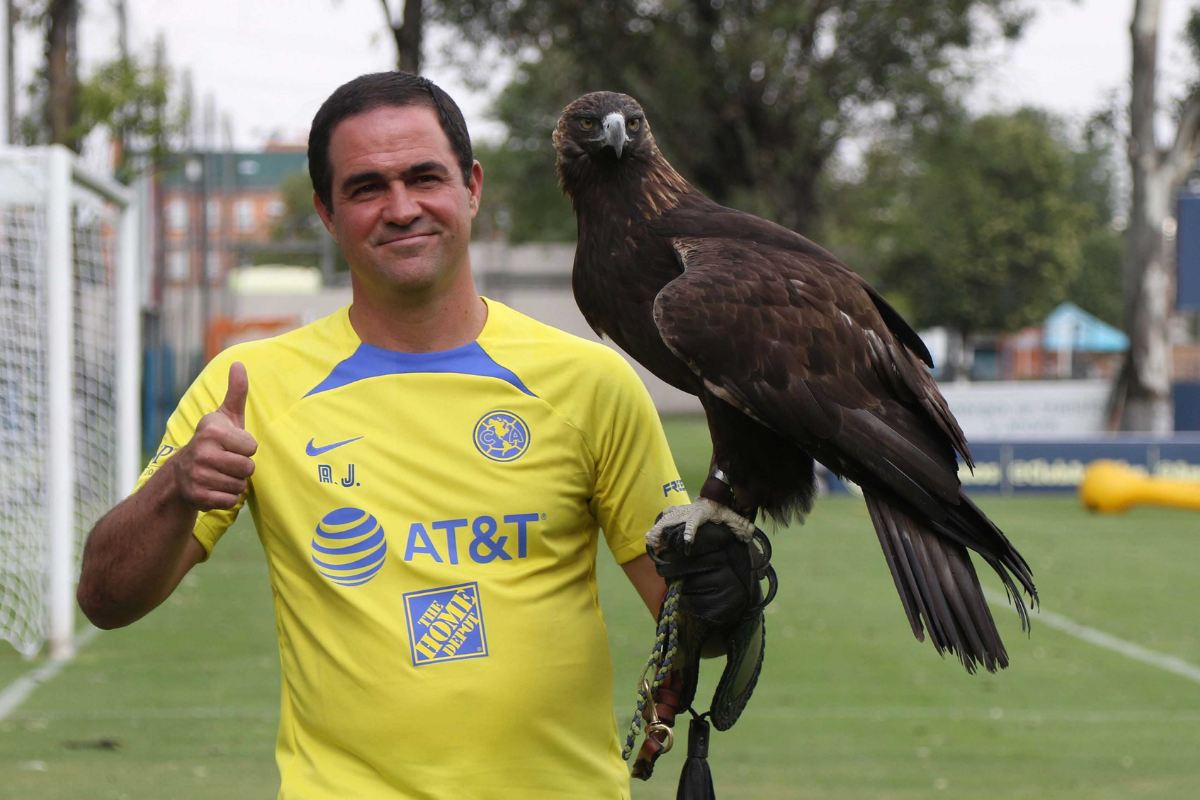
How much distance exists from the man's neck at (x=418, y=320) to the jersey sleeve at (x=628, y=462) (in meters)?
0.24

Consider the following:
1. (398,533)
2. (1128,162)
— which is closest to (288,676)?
(398,533)

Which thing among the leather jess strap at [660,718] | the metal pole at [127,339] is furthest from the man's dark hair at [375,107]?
the metal pole at [127,339]

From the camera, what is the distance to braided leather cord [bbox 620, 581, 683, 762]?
2133 mm

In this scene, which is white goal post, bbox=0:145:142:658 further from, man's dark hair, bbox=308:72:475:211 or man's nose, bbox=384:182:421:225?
man's nose, bbox=384:182:421:225

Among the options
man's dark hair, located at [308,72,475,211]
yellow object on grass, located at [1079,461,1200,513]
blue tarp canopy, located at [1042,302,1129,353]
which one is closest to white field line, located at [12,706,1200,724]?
man's dark hair, located at [308,72,475,211]

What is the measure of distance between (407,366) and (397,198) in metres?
0.27

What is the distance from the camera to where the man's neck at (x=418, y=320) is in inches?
81.6

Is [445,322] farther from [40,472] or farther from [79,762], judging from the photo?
[40,472]

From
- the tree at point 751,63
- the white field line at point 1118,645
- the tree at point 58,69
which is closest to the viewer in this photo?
the white field line at point 1118,645

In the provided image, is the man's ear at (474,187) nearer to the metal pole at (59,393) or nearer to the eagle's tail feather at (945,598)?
the eagle's tail feather at (945,598)

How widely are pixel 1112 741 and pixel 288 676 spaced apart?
4140mm

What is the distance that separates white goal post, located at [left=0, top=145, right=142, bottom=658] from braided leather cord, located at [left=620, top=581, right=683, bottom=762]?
15.5ft

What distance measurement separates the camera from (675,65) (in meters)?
16.9

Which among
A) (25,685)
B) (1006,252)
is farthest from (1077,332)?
(25,685)
